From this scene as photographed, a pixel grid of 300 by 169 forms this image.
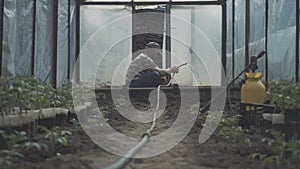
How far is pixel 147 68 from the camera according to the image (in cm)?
727

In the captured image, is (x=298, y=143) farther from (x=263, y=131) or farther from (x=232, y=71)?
(x=232, y=71)

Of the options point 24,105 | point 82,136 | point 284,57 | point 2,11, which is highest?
point 2,11

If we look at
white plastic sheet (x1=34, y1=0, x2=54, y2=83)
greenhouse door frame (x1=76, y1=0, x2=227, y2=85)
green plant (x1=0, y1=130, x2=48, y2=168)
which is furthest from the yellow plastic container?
greenhouse door frame (x1=76, y1=0, x2=227, y2=85)

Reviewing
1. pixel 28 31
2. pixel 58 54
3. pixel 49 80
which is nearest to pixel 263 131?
pixel 28 31

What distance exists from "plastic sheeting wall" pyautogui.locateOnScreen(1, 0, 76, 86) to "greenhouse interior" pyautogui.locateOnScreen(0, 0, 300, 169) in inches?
0.5

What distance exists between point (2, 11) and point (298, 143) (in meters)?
2.80

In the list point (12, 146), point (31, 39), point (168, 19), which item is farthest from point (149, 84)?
point (12, 146)

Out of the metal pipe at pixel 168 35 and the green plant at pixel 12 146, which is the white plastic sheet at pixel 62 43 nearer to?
the metal pipe at pixel 168 35

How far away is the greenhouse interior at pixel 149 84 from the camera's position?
2.72 meters

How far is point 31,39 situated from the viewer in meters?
5.00

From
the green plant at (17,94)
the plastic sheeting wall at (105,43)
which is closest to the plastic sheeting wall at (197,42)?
the plastic sheeting wall at (105,43)

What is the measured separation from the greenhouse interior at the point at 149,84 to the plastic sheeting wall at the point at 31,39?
0.04 feet

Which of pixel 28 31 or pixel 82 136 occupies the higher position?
pixel 28 31

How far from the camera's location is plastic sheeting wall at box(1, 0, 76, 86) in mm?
4233
